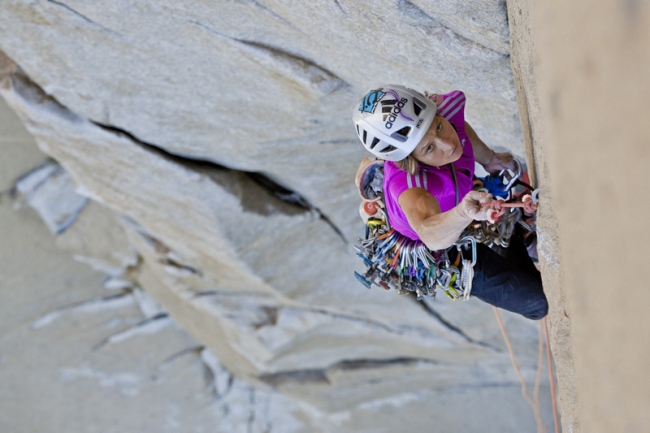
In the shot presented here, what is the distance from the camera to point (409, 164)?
1.84 metres

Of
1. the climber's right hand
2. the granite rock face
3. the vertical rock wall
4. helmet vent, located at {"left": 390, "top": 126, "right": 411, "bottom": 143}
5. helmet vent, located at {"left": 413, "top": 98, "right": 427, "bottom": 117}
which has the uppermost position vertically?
the vertical rock wall

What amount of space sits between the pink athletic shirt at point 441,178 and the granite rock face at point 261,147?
23 cm

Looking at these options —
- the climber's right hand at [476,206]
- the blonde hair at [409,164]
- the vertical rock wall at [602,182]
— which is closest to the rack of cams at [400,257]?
the blonde hair at [409,164]

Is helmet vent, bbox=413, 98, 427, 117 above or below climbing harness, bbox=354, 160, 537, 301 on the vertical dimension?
above

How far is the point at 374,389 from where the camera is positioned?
19.9 ft

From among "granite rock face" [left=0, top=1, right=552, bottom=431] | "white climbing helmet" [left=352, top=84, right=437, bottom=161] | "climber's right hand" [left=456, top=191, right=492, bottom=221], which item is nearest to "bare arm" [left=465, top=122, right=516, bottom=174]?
"granite rock face" [left=0, top=1, right=552, bottom=431]

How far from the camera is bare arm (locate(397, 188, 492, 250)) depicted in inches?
60.5

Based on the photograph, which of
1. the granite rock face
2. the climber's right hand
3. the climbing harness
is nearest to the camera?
the climber's right hand

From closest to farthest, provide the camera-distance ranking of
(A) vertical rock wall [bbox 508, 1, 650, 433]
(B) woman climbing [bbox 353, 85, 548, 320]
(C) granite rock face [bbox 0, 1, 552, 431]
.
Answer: (A) vertical rock wall [bbox 508, 1, 650, 433]
(B) woman climbing [bbox 353, 85, 548, 320]
(C) granite rock face [bbox 0, 1, 552, 431]

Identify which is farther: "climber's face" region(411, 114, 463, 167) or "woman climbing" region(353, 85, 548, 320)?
"climber's face" region(411, 114, 463, 167)

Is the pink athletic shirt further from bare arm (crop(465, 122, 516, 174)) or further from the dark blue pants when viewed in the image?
the dark blue pants

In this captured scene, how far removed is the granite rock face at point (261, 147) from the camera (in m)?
2.36

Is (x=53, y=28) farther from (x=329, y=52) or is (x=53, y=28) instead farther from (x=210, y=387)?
(x=210, y=387)

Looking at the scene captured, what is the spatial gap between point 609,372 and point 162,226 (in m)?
3.55
